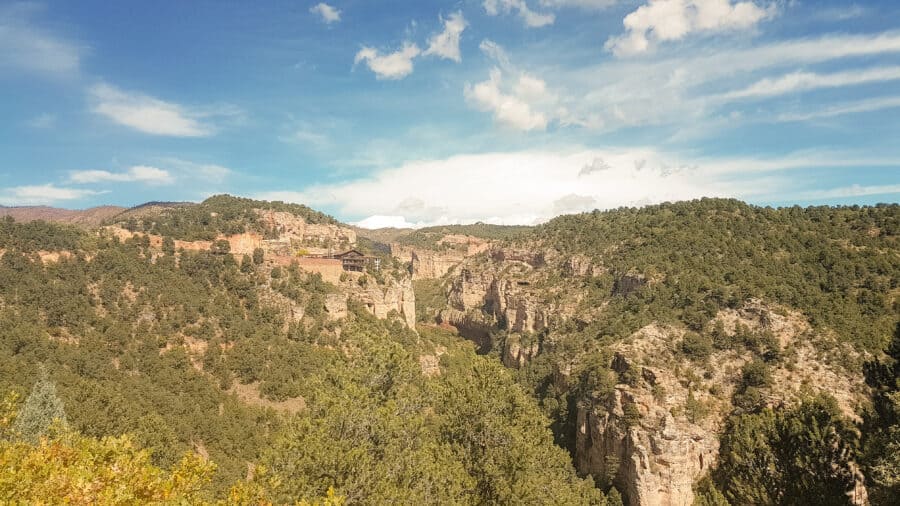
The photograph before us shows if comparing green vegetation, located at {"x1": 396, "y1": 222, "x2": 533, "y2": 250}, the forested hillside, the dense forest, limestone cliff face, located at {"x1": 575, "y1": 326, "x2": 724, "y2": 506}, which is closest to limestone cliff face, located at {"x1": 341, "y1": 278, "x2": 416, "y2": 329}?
the forested hillside

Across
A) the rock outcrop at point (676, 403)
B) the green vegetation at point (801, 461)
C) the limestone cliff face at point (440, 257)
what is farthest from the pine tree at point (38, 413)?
the limestone cliff face at point (440, 257)

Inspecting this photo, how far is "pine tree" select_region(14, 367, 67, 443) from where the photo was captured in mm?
23641

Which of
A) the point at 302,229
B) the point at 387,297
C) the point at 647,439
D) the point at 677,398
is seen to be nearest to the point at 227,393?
the point at 387,297

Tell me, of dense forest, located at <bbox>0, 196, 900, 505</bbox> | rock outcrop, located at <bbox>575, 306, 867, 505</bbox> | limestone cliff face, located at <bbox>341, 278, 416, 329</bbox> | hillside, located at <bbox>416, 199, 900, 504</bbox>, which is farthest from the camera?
limestone cliff face, located at <bbox>341, 278, 416, 329</bbox>

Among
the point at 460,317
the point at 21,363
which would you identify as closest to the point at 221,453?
the point at 21,363

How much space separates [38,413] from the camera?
24188 mm

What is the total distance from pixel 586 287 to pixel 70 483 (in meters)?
72.5

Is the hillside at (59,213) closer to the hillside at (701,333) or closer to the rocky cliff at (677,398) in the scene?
the hillside at (701,333)

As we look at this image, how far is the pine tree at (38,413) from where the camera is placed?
2364 cm

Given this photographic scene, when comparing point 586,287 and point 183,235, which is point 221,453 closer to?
point 183,235

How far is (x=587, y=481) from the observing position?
1487 inches

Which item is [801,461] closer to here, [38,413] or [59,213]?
[38,413]

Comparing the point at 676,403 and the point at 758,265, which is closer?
the point at 676,403

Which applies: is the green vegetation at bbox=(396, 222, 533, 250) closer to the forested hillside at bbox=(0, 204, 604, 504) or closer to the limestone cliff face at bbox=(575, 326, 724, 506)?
the forested hillside at bbox=(0, 204, 604, 504)
